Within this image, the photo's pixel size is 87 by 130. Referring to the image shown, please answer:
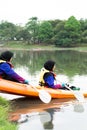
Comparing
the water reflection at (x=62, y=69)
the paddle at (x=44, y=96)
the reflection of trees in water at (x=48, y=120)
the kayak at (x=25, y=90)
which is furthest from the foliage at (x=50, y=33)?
the reflection of trees in water at (x=48, y=120)

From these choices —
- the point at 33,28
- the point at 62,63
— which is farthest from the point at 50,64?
the point at 33,28

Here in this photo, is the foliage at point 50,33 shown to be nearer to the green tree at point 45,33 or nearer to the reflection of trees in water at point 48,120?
the green tree at point 45,33

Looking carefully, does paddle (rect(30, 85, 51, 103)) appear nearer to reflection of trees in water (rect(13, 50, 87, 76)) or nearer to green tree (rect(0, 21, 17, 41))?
reflection of trees in water (rect(13, 50, 87, 76))

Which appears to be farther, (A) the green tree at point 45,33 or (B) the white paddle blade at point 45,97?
(A) the green tree at point 45,33

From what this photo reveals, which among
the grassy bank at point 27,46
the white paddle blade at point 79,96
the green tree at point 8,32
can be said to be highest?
the white paddle blade at point 79,96

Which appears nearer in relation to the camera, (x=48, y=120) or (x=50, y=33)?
(x=48, y=120)

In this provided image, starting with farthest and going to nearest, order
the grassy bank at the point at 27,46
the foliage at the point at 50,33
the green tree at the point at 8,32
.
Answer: the green tree at the point at 8,32, the foliage at the point at 50,33, the grassy bank at the point at 27,46

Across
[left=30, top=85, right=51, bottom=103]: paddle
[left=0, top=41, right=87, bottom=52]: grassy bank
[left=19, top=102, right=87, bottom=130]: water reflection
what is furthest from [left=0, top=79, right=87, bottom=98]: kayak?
→ [left=0, top=41, right=87, bottom=52]: grassy bank

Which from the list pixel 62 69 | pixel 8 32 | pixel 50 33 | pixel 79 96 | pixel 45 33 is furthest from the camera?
pixel 8 32

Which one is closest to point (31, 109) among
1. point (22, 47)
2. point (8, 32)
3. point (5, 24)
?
point (22, 47)

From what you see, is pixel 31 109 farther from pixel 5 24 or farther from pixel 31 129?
pixel 5 24

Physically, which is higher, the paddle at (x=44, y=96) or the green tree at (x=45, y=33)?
the paddle at (x=44, y=96)

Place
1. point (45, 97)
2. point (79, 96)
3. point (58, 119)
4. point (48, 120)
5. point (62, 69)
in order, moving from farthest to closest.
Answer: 1. point (62, 69)
2. point (79, 96)
3. point (45, 97)
4. point (58, 119)
5. point (48, 120)

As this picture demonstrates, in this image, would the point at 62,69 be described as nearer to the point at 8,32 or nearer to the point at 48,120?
the point at 48,120
